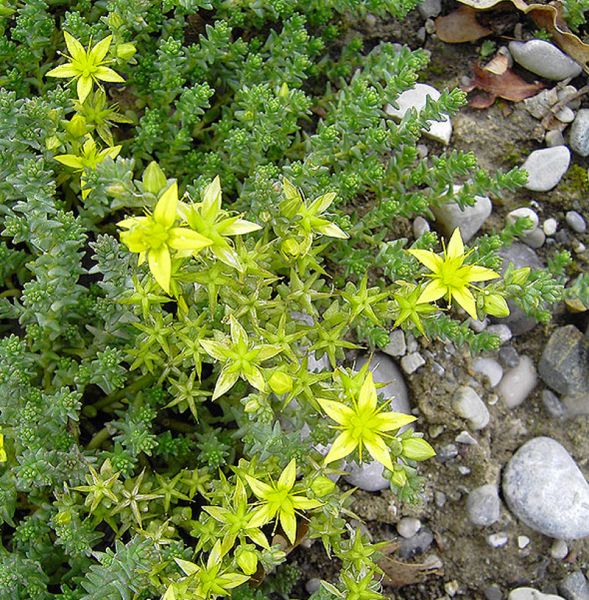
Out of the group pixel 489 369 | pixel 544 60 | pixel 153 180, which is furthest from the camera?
pixel 544 60

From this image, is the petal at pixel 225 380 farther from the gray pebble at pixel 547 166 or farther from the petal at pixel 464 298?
the gray pebble at pixel 547 166

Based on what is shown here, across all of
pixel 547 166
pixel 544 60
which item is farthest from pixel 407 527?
pixel 544 60

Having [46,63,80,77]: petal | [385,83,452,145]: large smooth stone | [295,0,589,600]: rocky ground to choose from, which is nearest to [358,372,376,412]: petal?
[295,0,589,600]: rocky ground

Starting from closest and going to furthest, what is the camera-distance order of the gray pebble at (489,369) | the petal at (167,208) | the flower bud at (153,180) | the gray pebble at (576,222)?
the petal at (167,208) → the flower bud at (153,180) → the gray pebble at (489,369) → the gray pebble at (576,222)

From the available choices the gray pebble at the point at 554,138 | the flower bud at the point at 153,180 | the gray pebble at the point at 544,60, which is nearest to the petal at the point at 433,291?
the flower bud at the point at 153,180

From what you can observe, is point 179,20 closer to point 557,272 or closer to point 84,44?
point 84,44

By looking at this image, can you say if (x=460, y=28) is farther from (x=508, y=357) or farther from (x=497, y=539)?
(x=497, y=539)

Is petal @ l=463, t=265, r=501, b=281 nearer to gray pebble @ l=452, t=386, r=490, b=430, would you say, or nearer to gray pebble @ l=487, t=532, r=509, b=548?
gray pebble @ l=452, t=386, r=490, b=430
